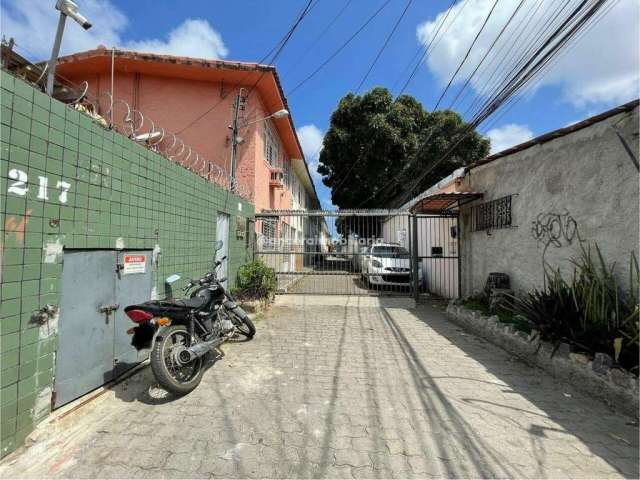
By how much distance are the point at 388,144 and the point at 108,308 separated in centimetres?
1507

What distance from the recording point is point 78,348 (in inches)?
111

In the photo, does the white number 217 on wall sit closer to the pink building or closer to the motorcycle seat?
the motorcycle seat

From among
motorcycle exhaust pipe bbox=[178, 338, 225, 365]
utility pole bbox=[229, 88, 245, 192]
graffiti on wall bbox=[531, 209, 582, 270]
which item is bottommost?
motorcycle exhaust pipe bbox=[178, 338, 225, 365]

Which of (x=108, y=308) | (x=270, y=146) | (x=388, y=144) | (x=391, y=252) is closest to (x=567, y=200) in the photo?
(x=391, y=252)

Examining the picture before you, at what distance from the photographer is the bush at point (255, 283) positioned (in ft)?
22.4

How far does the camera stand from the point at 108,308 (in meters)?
3.18

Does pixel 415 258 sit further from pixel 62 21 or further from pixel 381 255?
pixel 62 21

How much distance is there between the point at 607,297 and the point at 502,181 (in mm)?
3170

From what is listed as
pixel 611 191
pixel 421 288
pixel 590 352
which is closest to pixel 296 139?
pixel 421 288

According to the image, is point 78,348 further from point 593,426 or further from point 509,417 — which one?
point 593,426

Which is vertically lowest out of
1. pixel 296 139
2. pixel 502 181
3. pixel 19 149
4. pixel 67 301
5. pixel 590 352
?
pixel 590 352

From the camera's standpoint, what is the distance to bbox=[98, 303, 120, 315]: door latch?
3100mm

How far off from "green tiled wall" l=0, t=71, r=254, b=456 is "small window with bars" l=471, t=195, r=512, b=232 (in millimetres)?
6067

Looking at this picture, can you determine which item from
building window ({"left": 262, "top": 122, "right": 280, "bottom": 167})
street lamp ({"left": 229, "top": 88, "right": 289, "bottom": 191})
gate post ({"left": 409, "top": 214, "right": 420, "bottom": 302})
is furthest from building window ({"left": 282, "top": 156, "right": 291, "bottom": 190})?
gate post ({"left": 409, "top": 214, "right": 420, "bottom": 302})
